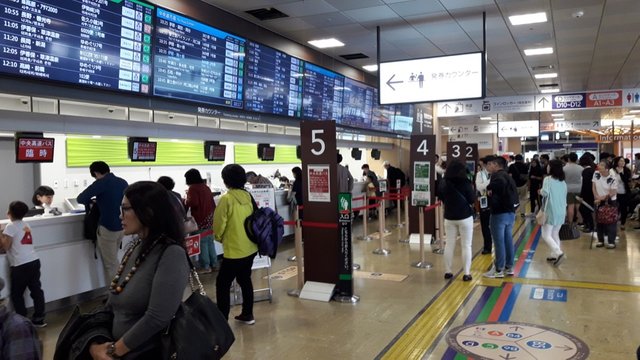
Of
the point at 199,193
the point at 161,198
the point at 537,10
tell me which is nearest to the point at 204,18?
the point at 199,193

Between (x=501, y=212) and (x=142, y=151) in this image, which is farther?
(x=142, y=151)

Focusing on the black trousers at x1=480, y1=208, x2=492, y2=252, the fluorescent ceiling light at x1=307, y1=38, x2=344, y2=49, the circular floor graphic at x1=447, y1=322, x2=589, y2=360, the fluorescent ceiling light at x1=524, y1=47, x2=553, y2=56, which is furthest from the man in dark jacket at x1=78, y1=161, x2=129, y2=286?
the fluorescent ceiling light at x1=524, y1=47, x2=553, y2=56

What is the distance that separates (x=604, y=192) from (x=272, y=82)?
5.62 metres

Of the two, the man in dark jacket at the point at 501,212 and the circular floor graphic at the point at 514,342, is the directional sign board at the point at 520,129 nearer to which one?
the man in dark jacket at the point at 501,212

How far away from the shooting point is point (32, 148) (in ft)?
17.0

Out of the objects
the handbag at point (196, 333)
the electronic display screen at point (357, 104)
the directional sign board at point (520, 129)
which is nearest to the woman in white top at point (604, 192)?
the electronic display screen at point (357, 104)

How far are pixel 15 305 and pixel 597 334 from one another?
5244 mm

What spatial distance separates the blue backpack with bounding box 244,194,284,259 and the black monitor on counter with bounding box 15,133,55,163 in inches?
92.5

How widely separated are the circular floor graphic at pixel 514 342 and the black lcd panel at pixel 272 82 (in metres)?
4.52

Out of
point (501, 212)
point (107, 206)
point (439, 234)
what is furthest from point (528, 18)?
point (107, 206)

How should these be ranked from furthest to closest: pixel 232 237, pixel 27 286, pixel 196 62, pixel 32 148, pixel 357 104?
pixel 357 104, pixel 196 62, pixel 32 148, pixel 27 286, pixel 232 237

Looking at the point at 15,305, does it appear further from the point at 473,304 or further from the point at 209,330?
the point at 473,304

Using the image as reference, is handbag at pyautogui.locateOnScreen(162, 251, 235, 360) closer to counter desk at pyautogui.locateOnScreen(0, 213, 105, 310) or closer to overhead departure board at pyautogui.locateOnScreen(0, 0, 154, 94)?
overhead departure board at pyautogui.locateOnScreen(0, 0, 154, 94)

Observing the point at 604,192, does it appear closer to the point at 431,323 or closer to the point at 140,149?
the point at 431,323
